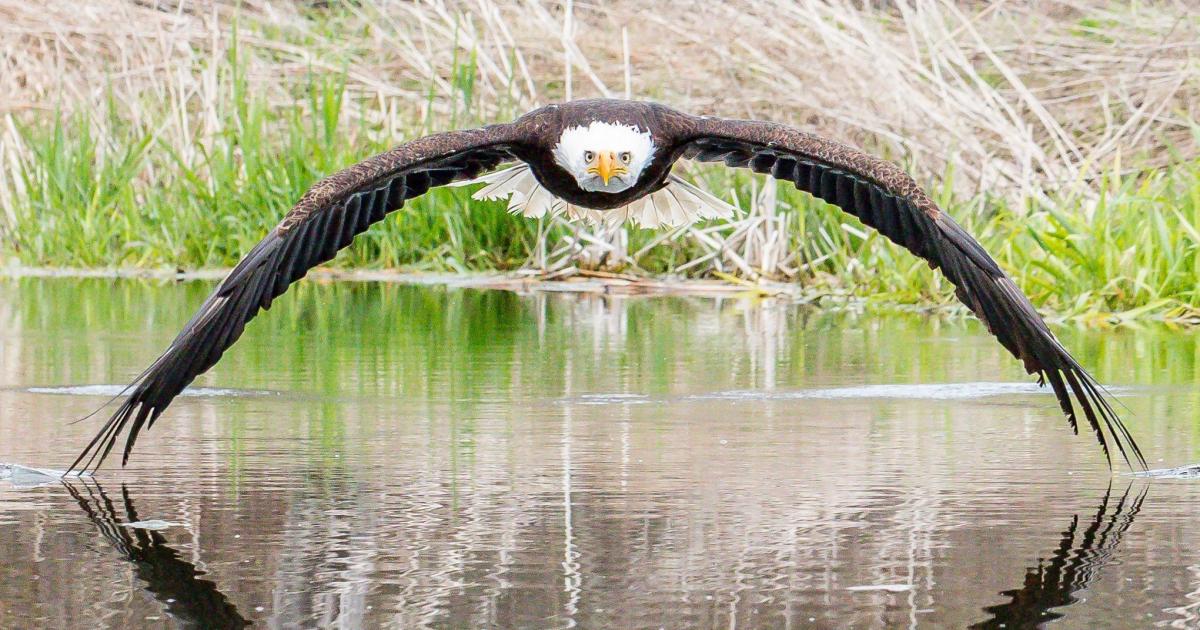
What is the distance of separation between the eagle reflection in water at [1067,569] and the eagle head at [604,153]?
2521 millimetres

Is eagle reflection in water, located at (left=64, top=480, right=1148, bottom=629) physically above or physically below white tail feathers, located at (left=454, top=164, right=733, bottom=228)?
below

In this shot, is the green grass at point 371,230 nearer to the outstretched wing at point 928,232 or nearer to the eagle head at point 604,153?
the eagle head at point 604,153

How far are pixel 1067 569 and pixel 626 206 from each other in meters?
4.47

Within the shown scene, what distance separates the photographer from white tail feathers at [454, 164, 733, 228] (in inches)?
335

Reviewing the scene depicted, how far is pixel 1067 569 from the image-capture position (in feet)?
14.8

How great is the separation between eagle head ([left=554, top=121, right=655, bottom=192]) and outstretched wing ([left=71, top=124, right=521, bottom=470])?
1.47ft

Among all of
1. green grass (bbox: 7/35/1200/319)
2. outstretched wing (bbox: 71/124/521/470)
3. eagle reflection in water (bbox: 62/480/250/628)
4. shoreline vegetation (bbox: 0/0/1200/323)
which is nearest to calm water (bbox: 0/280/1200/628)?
eagle reflection in water (bbox: 62/480/250/628)

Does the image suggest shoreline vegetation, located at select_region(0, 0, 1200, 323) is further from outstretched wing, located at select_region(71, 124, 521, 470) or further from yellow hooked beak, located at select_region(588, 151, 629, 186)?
outstretched wing, located at select_region(71, 124, 521, 470)

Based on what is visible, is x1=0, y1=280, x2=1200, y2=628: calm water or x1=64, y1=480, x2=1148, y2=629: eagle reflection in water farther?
x1=0, y1=280, x2=1200, y2=628: calm water

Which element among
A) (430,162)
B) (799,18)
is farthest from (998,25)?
(430,162)

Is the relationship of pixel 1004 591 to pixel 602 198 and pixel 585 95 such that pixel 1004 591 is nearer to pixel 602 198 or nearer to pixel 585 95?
pixel 602 198

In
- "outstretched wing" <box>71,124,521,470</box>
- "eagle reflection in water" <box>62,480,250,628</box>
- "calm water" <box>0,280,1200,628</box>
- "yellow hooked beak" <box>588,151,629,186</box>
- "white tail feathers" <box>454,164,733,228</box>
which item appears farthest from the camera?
"white tail feathers" <box>454,164,733,228</box>

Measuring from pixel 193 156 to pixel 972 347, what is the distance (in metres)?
7.77

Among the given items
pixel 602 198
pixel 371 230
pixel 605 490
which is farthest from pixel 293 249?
pixel 371 230
